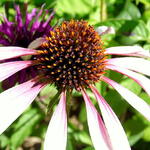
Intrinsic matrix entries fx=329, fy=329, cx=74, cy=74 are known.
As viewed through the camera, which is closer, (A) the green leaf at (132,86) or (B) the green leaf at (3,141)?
(A) the green leaf at (132,86)

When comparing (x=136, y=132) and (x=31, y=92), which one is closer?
(x=31, y=92)

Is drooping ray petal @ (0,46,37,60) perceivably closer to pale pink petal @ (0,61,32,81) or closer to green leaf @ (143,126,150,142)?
pale pink petal @ (0,61,32,81)

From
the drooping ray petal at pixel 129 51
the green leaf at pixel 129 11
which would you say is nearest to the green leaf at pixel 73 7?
the green leaf at pixel 129 11

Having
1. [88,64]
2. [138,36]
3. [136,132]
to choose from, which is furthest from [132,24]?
[136,132]

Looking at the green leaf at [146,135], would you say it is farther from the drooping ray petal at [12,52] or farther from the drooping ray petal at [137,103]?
the drooping ray petal at [12,52]

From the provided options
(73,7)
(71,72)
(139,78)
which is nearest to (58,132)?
(71,72)

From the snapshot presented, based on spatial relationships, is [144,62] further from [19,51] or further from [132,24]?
[19,51]
